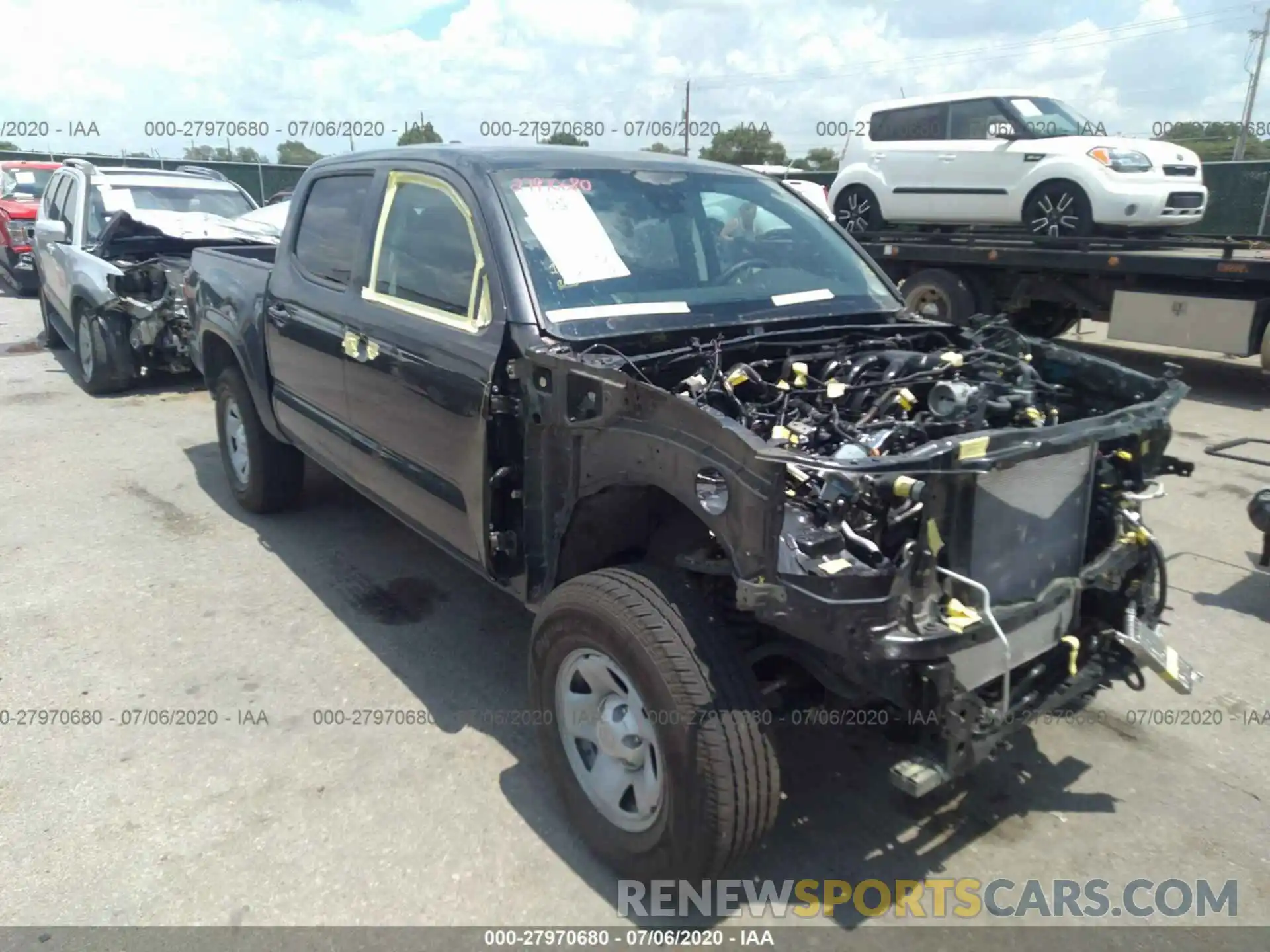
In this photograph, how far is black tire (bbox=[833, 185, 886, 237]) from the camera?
1248 cm

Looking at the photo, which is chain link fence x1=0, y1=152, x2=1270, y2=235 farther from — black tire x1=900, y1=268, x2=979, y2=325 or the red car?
black tire x1=900, y1=268, x2=979, y2=325

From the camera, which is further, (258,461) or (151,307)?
(151,307)

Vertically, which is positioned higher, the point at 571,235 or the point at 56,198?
the point at 56,198

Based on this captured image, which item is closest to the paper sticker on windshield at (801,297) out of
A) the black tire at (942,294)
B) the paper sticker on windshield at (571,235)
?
the paper sticker on windshield at (571,235)

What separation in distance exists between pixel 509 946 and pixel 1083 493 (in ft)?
6.65

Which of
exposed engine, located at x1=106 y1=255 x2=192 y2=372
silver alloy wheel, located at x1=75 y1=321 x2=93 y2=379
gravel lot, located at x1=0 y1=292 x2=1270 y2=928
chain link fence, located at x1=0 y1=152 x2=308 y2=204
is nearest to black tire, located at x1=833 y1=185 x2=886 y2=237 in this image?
exposed engine, located at x1=106 y1=255 x2=192 y2=372

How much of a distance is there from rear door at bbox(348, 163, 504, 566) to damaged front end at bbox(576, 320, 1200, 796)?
2.17 ft

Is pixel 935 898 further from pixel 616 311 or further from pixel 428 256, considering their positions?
pixel 428 256

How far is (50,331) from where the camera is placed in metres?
11.1

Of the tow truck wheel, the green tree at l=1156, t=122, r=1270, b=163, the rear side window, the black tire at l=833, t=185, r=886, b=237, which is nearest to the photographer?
the tow truck wheel

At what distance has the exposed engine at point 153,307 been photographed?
8.30 meters

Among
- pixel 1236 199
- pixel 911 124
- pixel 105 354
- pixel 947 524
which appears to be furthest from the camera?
pixel 1236 199

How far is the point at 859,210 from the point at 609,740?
→ 11.1 m

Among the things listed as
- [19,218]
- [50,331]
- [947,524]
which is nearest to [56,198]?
[50,331]
